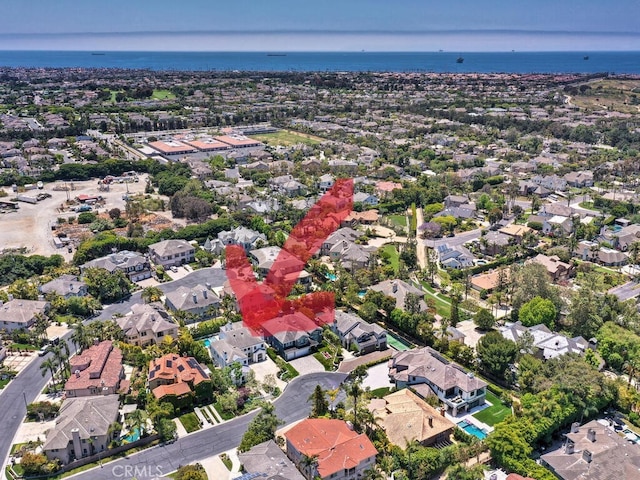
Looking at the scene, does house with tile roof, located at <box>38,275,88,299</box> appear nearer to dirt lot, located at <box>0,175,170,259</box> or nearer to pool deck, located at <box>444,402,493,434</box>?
dirt lot, located at <box>0,175,170,259</box>

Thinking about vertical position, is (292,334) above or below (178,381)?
above

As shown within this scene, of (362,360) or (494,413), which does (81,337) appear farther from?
(494,413)

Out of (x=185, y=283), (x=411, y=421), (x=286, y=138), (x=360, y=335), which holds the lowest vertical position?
(x=185, y=283)

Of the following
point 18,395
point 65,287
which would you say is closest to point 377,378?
point 18,395

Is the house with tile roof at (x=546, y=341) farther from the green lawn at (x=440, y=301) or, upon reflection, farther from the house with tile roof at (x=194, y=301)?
the house with tile roof at (x=194, y=301)

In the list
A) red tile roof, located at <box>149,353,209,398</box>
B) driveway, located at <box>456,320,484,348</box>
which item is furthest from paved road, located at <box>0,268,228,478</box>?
driveway, located at <box>456,320,484,348</box>

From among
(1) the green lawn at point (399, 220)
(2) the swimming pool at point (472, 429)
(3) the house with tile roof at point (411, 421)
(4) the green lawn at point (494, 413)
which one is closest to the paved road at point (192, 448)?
(3) the house with tile roof at point (411, 421)
